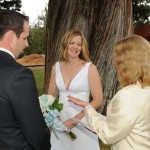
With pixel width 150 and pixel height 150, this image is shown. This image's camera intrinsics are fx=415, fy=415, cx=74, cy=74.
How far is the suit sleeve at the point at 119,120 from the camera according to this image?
309cm

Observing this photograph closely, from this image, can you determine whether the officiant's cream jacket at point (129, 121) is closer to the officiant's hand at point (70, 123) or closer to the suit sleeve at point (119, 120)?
the suit sleeve at point (119, 120)

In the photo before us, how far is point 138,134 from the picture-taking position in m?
3.20

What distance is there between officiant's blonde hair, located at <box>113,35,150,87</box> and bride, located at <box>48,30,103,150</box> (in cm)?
177

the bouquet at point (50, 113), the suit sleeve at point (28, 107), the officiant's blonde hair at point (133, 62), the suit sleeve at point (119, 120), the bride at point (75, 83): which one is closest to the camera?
the suit sleeve at point (28, 107)

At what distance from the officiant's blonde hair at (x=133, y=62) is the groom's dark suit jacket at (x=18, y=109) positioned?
76 cm

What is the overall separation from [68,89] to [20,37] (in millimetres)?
2402

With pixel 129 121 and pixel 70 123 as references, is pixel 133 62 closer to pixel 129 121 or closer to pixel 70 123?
pixel 129 121

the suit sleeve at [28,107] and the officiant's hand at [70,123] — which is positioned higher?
the suit sleeve at [28,107]

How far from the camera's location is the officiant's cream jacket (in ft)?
10.1

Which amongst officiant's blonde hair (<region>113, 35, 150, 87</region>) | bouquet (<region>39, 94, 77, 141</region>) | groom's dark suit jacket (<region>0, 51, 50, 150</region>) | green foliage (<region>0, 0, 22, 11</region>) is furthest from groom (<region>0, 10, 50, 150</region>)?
green foliage (<region>0, 0, 22, 11</region>)

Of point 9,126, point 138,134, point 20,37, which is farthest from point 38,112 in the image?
point 138,134

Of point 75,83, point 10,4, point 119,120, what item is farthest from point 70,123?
point 10,4

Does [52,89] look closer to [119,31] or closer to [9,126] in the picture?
[9,126]

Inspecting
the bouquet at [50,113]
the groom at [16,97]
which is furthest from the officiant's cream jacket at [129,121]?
the bouquet at [50,113]
